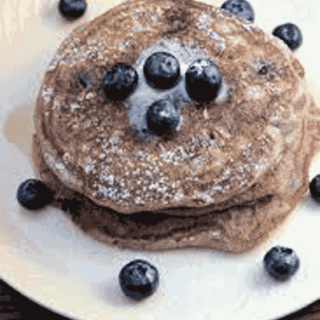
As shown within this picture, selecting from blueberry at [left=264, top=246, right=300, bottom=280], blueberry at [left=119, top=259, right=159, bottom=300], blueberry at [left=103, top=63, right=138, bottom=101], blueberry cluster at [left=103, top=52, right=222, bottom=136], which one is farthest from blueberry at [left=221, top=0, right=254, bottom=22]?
blueberry at [left=119, top=259, right=159, bottom=300]

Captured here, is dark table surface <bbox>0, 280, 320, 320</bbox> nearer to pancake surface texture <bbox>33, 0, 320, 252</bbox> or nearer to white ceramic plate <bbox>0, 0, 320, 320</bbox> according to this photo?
white ceramic plate <bbox>0, 0, 320, 320</bbox>

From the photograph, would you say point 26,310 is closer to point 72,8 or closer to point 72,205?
point 72,205

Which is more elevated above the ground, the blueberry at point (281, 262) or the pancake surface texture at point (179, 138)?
the pancake surface texture at point (179, 138)

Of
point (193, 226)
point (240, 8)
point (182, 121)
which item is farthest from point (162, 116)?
point (240, 8)

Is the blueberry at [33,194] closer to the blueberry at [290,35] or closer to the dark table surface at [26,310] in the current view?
the dark table surface at [26,310]

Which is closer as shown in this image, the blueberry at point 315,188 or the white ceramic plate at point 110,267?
the white ceramic plate at point 110,267

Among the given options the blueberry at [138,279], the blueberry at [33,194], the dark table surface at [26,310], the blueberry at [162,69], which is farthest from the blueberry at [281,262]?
the blueberry at [33,194]

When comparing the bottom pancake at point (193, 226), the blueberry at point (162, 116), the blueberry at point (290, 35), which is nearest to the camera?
the blueberry at point (162, 116)
